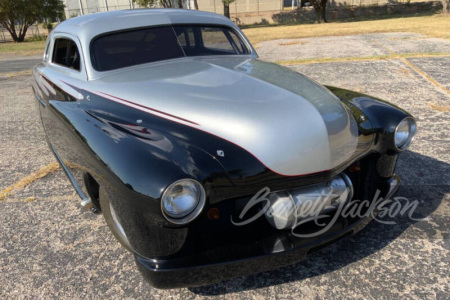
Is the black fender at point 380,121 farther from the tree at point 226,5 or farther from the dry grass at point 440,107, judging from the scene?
the tree at point 226,5

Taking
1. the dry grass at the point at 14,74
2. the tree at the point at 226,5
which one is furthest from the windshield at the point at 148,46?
the tree at the point at 226,5

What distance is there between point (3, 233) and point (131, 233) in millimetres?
1487

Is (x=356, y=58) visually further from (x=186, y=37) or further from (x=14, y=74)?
(x=14, y=74)

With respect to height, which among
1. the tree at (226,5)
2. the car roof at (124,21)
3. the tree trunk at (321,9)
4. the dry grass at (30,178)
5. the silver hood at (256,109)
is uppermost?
the tree at (226,5)

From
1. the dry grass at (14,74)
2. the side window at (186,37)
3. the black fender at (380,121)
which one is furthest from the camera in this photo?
the dry grass at (14,74)

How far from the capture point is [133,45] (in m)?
3.03

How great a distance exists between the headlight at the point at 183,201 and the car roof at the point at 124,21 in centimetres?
195

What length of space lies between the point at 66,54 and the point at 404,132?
3.09 meters

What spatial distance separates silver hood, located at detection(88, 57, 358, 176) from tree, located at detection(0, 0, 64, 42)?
31.9 m

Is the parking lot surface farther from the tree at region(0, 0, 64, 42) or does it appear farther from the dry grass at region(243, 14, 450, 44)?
the tree at region(0, 0, 64, 42)

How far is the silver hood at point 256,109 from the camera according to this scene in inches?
75.3

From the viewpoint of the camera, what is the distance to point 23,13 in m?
28.6

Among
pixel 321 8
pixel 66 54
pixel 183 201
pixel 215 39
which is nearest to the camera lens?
pixel 183 201

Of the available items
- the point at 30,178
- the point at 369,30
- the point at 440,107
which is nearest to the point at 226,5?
the point at 369,30
